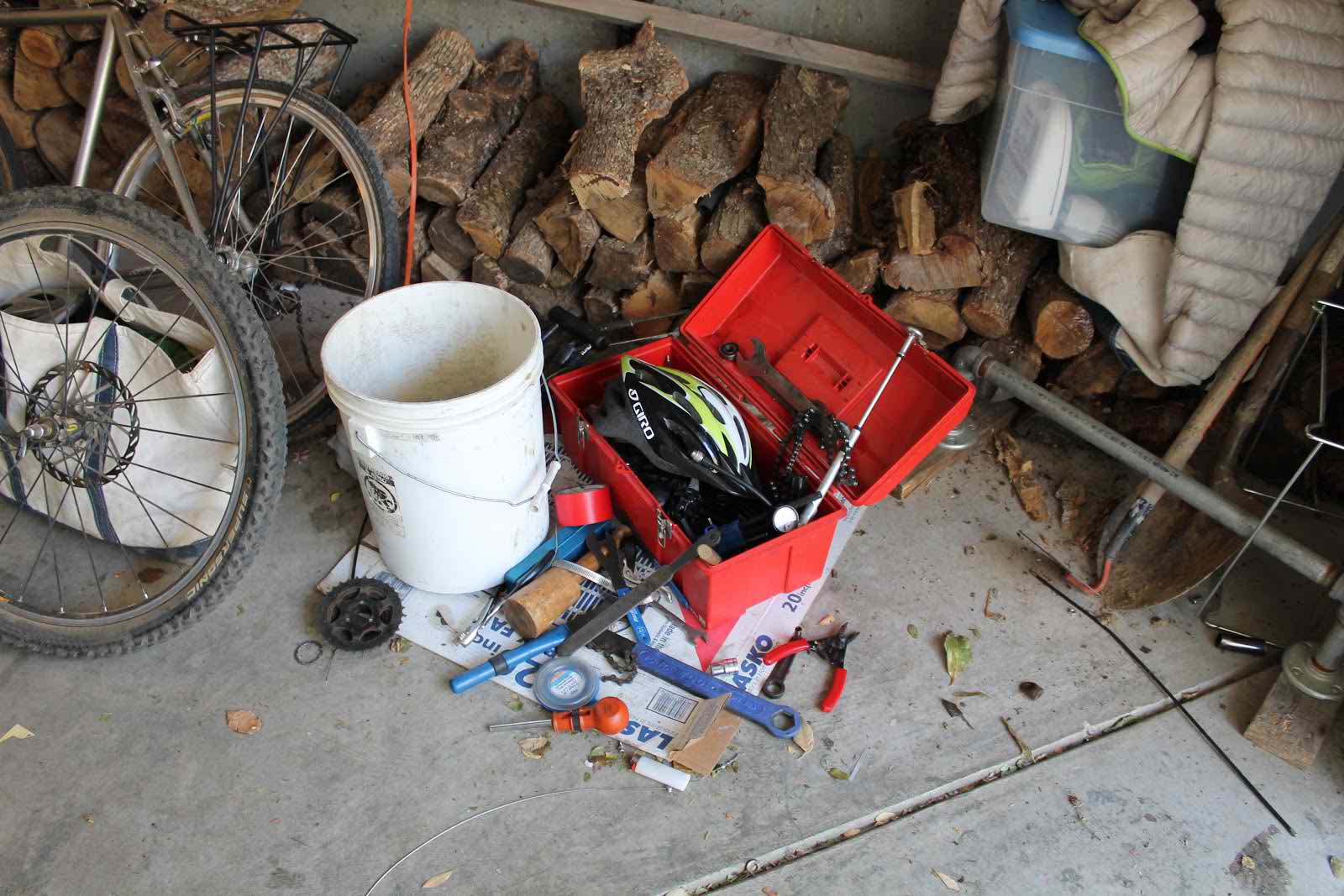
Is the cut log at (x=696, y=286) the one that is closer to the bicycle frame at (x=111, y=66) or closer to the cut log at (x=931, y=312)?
the cut log at (x=931, y=312)

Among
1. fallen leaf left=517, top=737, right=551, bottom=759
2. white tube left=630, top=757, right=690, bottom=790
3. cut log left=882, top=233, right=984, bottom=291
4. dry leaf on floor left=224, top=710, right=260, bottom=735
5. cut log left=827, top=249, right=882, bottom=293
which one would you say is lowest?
dry leaf on floor left=224, top=710, right=260, bottom=735

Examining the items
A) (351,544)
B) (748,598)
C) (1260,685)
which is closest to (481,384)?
(351,544)

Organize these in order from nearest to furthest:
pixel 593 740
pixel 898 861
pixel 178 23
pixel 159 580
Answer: pixel 898 861
pixel 593 740
pixel 159 580
pixel 178 23

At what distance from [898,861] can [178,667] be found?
1.46m

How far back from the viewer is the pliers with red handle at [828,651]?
6.01 feet

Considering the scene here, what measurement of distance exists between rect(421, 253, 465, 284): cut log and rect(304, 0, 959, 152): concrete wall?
56 cm

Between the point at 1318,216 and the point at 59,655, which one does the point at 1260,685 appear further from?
the point at 59,655

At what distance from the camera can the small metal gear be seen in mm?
1858

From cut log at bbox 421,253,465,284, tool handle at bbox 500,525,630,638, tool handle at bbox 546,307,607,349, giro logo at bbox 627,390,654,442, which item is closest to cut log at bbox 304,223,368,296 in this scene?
cut log at bbox 421,253,465,284

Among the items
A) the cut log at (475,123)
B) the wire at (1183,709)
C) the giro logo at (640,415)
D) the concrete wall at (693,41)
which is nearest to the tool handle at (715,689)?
the giro logo at (640,415)

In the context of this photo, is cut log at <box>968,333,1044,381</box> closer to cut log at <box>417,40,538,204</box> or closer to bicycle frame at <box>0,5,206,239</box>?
cut log at <box>417,40,538,204</box>

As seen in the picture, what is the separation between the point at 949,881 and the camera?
5.13 ft

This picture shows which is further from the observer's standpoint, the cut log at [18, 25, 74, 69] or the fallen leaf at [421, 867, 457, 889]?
the cut log at [18, 25, 74, 69]

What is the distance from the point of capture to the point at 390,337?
73.6 inches
